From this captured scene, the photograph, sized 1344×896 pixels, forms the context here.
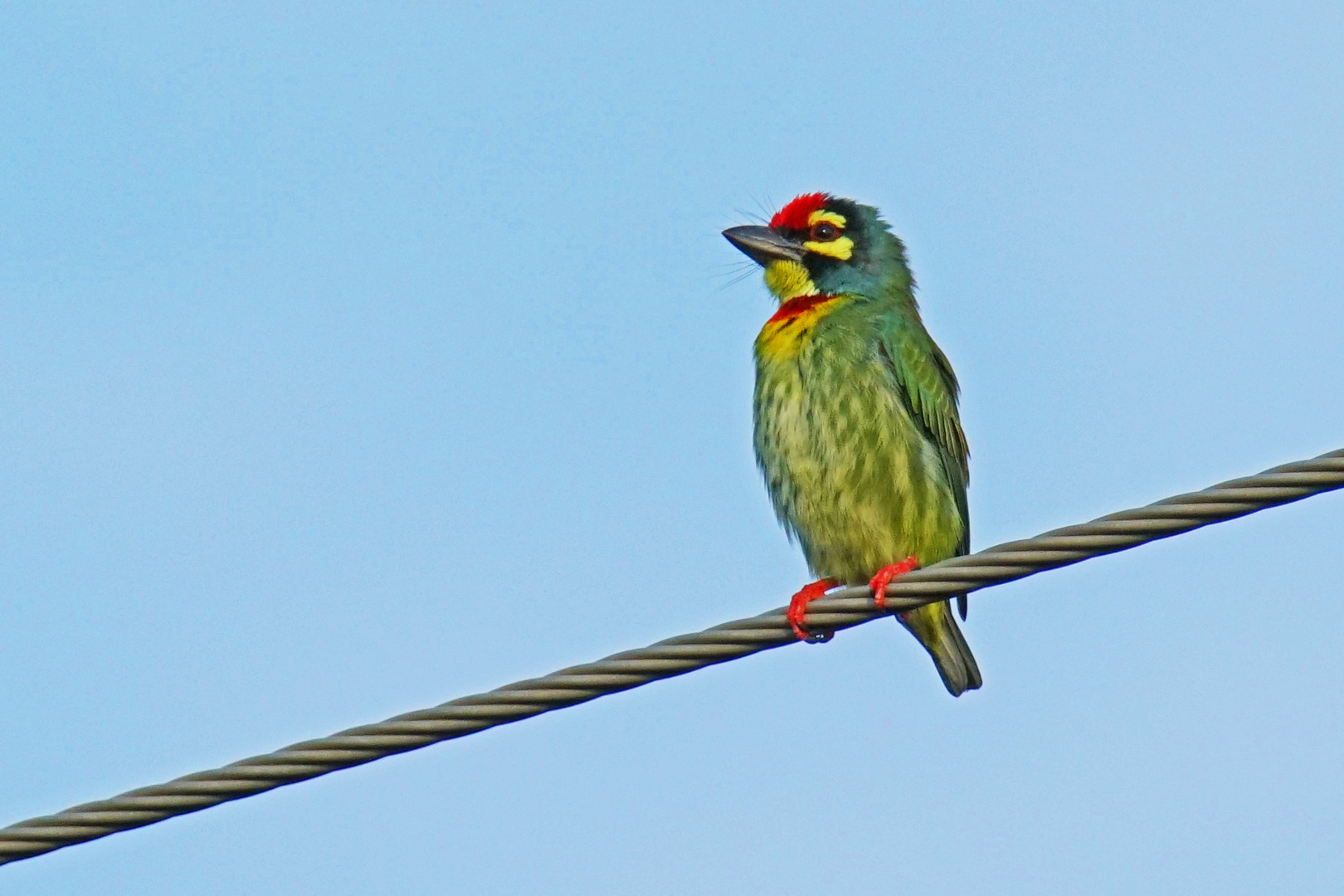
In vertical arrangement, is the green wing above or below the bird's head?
below

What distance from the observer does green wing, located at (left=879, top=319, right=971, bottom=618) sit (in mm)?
7695

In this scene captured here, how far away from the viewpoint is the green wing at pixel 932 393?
25.2 feet

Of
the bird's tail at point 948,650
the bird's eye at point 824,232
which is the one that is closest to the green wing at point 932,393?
the bird's tail at point 948,650

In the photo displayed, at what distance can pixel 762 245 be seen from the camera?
870cm

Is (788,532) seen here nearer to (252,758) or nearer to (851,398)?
(851,398)

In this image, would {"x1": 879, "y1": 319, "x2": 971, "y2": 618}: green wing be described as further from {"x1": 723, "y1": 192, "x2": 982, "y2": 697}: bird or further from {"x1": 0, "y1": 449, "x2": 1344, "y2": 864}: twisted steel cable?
{"x1": 0, "y1": 449, "x2": 1344, "y2": 864}: twisted steel cable

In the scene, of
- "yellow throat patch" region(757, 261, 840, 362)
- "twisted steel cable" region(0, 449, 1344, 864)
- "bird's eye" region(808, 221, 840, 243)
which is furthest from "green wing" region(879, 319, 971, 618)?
"twisted steel cable" region(0, 449, 1344, 864)

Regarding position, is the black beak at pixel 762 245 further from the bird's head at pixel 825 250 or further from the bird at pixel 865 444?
the bird at pixel 865 444

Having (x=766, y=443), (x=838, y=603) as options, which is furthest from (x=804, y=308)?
(x=838, y=603)

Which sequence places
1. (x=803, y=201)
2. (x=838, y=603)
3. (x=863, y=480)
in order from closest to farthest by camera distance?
(x=838, y=603) < (x=863, y=480) < (x=803, y=201)

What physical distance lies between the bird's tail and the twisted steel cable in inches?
112

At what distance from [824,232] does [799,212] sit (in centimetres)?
23

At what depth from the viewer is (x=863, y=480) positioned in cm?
749

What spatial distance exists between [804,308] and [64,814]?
14.7ft
